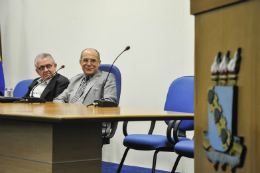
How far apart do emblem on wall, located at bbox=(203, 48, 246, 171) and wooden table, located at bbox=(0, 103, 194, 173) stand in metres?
0.72

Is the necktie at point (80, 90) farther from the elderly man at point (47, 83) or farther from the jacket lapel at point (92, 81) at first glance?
the elderly man at point (47, 83)

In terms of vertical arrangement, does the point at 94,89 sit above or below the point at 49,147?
above

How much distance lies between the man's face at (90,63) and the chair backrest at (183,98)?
825 mm

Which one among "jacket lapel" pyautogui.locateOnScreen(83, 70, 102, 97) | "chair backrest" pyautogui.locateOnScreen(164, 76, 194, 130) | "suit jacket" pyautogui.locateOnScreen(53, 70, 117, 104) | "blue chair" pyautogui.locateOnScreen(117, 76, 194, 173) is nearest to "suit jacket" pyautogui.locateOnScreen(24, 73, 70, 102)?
"suit jacket" pyautogui.locateOnScreen(53, 70, 117, 104)

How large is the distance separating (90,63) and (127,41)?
0.81 metres

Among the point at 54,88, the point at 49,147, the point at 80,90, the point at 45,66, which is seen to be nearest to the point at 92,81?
the point at 80,90

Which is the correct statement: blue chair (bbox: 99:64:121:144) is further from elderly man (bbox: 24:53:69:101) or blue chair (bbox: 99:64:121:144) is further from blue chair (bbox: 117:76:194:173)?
elderly man (bbox: 24:53:69:101)

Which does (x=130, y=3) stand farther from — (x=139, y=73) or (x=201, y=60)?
(x=201, y=60)

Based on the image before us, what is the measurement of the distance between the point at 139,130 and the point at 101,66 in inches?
37.2

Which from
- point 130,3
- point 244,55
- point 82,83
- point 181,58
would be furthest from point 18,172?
point 130,3

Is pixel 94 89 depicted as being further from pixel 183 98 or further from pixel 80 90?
pixel 183 98

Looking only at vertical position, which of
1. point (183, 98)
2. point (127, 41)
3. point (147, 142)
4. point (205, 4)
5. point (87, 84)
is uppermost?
point (127, 41)

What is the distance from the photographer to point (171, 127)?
2.26m

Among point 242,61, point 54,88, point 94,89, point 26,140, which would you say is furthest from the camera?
point 54,88
